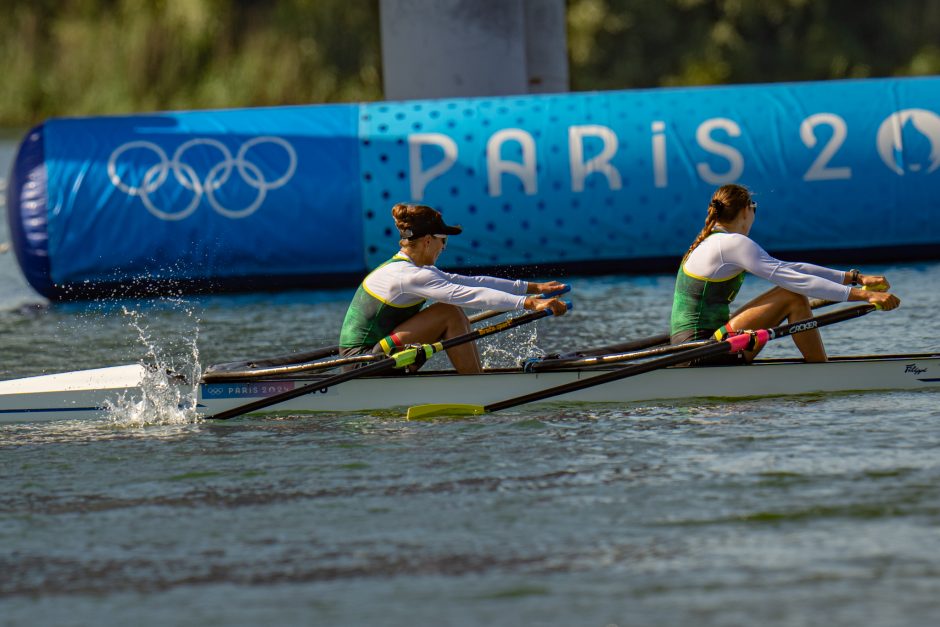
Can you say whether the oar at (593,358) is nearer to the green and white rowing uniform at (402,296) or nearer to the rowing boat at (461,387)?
the rowing boat at (461,387)

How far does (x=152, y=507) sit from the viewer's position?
752 cm

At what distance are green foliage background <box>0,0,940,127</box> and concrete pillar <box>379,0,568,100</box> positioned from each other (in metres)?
12.8

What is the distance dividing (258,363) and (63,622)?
4.12 meters

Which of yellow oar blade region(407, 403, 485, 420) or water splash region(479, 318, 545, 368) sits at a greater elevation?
water splash region(479, 318, 545, 368)

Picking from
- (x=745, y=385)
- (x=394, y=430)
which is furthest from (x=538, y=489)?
(x=745, y=385)

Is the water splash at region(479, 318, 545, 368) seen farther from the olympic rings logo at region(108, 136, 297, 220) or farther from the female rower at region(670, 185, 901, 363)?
the olympic rings logo at region(108, 136, 297, 220)

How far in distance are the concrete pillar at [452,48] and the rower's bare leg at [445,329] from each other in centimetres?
953

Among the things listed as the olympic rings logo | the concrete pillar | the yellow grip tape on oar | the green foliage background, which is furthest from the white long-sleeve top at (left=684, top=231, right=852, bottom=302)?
the green foliage background

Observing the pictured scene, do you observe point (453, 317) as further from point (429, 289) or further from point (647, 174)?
point (647, 174)

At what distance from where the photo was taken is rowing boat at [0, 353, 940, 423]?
9.59 m

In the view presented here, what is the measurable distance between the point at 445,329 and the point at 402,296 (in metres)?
0.37

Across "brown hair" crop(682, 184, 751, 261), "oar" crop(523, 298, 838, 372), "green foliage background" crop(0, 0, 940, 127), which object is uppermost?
"green foliage background" crop(0, 0, 940, 127)

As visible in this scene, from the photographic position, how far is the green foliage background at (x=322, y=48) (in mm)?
32531

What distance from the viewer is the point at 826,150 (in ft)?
52.3
